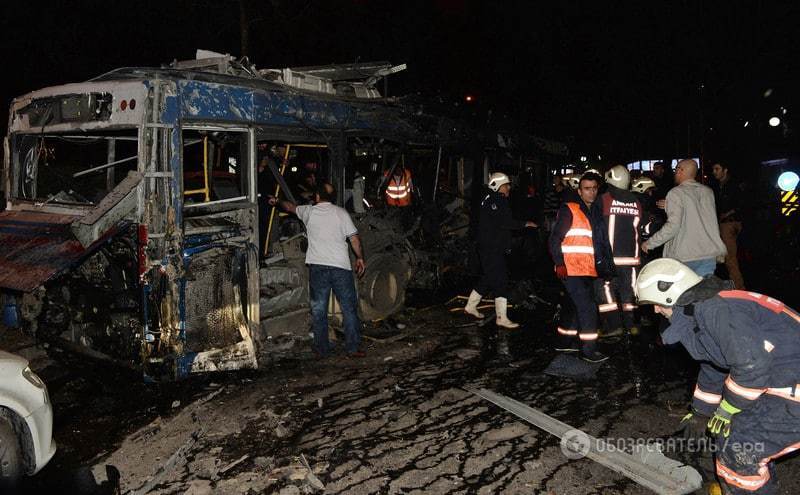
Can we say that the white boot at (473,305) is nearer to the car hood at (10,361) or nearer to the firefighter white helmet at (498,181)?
the firefighter white helmet at (498,181)

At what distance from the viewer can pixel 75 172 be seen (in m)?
5.70

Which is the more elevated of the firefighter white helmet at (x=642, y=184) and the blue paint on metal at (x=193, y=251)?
the firefighter white helmet at (x=642, y=184)

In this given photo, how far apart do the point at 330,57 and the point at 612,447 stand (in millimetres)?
19931

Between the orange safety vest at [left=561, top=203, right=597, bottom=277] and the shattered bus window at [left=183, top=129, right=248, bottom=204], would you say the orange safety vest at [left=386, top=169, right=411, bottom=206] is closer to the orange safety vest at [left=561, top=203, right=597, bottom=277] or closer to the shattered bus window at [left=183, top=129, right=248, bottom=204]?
the shattered bus window at [left=183, top=129, right=248, bottom=204]

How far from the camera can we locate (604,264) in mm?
5785

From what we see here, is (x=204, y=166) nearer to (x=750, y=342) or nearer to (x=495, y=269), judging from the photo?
(x=495, y=269)

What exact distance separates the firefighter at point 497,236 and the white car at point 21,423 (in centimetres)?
493

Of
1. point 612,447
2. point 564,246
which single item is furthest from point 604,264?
point 612,447

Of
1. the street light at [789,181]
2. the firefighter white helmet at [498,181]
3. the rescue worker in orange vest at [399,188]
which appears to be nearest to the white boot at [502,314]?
the firefighter white helmet at [498,181]

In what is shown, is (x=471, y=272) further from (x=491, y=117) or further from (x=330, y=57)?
(x=330, y=57)

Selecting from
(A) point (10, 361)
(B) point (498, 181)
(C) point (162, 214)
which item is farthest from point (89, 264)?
(B) point (498, 181)

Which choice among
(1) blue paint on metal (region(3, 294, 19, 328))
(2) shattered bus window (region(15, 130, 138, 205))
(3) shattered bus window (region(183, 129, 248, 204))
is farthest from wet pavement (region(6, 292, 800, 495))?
(3) shattered bus window (region(183, 129, 248, 204))

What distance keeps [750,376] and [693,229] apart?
3.09 meters

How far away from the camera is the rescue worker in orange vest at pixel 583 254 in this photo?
562 centimetres
